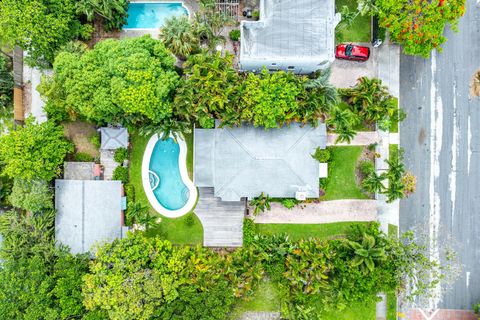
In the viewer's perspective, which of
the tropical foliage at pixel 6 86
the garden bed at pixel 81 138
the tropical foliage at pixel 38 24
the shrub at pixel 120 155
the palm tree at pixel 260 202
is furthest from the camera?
the garden bed at pixel 81 138

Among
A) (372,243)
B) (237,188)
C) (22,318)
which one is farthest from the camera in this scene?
(237,188)

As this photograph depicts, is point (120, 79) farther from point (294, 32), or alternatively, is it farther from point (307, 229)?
point (307, 229)

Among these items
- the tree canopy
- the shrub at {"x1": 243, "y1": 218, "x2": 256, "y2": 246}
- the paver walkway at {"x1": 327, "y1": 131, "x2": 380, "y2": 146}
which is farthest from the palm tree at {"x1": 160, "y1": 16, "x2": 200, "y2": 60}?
the shrub at {"x1": 243, "y1": 218, "x2": 256, "y2": 246}

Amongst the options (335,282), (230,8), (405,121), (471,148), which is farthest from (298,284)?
(230,8)

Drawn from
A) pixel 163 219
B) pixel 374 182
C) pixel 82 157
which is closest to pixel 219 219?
pixel 163 219

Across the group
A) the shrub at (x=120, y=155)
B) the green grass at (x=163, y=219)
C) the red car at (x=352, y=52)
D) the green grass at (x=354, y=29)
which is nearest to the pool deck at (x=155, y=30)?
the green grass at (x=163, y=219)

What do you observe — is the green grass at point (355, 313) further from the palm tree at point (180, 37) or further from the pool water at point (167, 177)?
the palm tree at point (180, 37)

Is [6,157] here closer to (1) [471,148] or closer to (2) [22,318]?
(2) [22,318]
